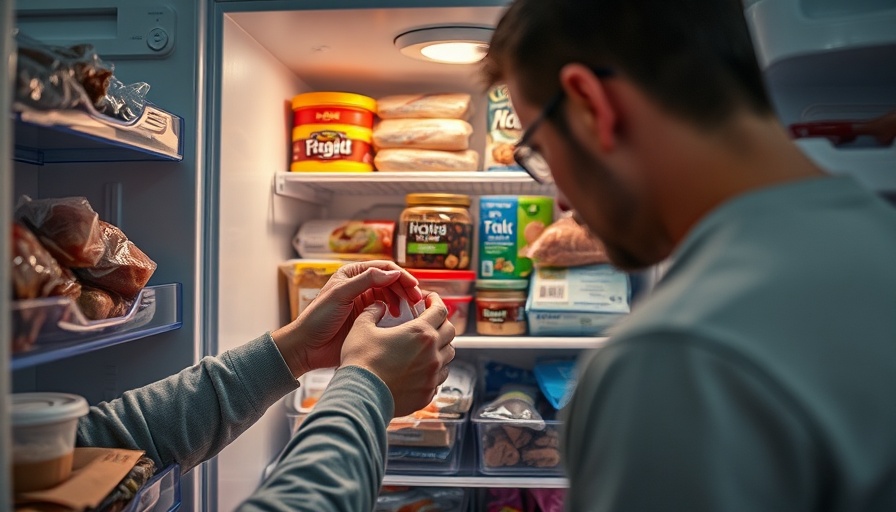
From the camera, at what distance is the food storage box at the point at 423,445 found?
161 centimetres

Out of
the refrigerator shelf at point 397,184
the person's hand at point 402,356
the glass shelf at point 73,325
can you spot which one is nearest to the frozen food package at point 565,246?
the refrigerator shelf at point 397,184

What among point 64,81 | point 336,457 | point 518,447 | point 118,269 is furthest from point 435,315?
point 518,447

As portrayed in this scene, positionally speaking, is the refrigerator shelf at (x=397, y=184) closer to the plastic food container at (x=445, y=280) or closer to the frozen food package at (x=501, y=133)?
the frozen food package at (x=501, y=133)

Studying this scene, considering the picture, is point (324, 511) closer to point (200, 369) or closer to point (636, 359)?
point (636, 359)

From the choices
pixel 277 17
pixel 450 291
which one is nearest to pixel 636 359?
pixel 277 17

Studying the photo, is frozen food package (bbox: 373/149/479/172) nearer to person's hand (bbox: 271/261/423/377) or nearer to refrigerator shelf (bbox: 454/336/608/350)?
refrigerator shelf (bbox: 454/336/608/350)

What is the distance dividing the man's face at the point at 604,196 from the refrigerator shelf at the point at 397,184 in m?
0.79

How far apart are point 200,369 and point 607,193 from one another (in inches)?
29.0

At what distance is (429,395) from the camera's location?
1.00 metres

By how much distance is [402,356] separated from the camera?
Answer: 0.96 metres

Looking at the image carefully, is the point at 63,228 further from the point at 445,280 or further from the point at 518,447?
the point at 518,447

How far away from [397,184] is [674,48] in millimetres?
1118

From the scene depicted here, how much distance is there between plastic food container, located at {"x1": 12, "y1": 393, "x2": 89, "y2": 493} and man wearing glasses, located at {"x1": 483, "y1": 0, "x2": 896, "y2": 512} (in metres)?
0.56

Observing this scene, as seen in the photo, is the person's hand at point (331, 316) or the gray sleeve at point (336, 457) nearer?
the gray sleeve at point (336, 457)
